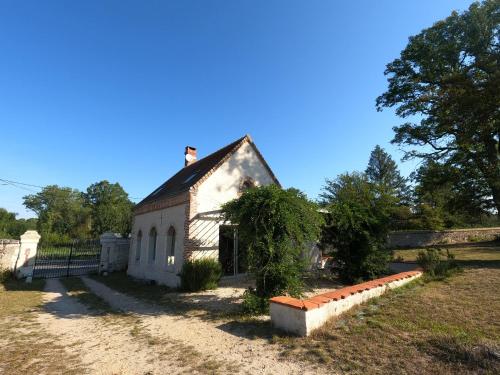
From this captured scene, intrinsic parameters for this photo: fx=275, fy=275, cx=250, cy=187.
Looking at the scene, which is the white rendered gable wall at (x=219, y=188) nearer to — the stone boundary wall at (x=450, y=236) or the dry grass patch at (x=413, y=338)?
the dry grass patch at (x=413, y=338)

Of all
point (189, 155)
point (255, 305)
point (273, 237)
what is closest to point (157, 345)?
point (255, 305)

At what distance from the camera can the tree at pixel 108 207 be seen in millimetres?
43469

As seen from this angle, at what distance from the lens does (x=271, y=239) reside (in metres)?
7.49

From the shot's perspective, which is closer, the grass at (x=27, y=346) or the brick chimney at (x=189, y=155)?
the grass at (x=27, y=346)

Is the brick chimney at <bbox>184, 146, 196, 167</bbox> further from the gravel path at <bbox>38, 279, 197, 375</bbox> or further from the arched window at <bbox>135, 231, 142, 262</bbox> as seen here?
the gravel path at <bbox>38, 279, 197, 375</bbox>

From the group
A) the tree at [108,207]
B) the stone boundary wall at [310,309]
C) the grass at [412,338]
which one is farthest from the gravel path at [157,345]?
the tree at [108,207]

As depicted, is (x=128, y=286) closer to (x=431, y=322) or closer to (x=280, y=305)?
(x=280, y=305)

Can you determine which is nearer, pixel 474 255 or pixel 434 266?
pixel 434 266

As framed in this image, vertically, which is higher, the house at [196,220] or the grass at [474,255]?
the house at [196,220]

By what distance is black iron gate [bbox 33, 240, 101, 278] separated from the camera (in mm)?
18186

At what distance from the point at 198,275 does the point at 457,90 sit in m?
13.5

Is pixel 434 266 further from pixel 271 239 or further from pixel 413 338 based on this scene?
pixel 271 239

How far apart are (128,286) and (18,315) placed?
5109 mm

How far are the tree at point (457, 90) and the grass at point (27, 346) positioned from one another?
15.4 meters
